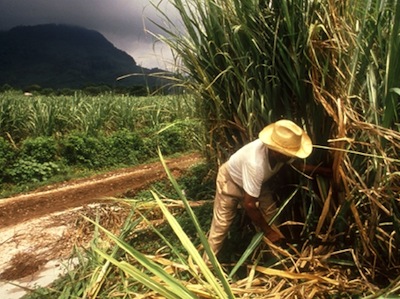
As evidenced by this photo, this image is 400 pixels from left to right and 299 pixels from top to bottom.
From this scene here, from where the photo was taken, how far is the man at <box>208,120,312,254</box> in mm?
2287

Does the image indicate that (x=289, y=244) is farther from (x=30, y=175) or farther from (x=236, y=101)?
(x=30, y=175)

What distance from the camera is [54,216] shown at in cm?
529

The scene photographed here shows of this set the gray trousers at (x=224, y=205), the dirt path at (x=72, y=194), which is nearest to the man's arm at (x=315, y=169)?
the gray trousers at (x=224, y=205)

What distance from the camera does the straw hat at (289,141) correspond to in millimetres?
2262

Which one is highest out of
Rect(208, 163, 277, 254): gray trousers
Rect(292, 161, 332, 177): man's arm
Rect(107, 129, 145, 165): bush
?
Rect(292, 161, 332, 177): man's arm

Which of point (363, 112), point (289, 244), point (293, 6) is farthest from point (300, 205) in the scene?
point (293, 6)

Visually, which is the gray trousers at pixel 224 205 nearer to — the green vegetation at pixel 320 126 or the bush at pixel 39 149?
the green vegetation at pixel 320 126

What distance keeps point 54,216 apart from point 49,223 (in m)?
0.28

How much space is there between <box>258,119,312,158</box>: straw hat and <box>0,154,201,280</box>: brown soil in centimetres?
176

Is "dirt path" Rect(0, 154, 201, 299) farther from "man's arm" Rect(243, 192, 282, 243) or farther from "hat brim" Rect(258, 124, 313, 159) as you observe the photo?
"hat brim" Rect(258, 124, 313, 159)

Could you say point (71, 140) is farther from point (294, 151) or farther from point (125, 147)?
point (294, 151)

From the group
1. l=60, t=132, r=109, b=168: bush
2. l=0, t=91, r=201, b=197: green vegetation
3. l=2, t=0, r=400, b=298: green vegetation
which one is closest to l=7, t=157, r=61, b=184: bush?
l=0, t=91, r=201, b=197: green vegetation

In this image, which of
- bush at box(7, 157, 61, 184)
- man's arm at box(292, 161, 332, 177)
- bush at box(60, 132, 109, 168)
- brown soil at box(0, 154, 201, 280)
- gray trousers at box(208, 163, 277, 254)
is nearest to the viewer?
man's arm at box(292, 161, 332, 177)

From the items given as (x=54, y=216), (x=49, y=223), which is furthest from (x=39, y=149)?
(x=49, y=223)
